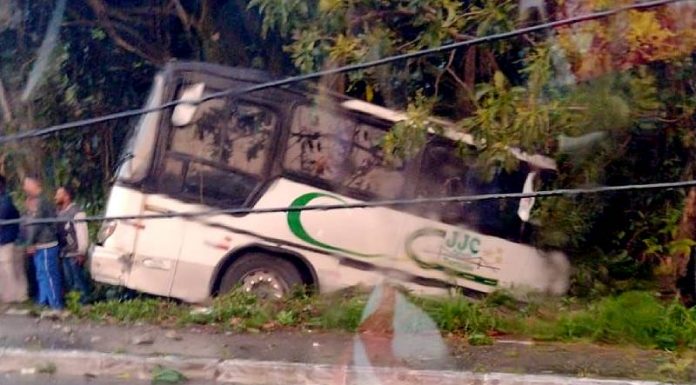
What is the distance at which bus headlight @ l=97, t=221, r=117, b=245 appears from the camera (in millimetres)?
10000

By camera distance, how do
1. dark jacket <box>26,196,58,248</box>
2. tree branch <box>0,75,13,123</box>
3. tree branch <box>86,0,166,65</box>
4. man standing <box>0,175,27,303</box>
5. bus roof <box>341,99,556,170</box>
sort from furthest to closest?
tree branch <box>0,75,13,123</box>
tree branch <box>86,0,166,65</box>
man standing <box>0,175,27,303</box>
dark jacket <box>26,196,58,248</box>
bus roof <box>341,99,556,170</box>

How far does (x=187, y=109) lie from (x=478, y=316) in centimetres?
311

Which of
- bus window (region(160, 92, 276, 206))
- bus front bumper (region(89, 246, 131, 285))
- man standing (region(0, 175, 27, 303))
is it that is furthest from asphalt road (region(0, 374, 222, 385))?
man standing (region(0, 175, 27, 303))

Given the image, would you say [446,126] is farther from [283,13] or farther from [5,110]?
[5,110]

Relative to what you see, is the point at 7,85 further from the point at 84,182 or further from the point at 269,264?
the point at 269,264

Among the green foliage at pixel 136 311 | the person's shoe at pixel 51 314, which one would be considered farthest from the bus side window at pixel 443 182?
the person's shoe at pixel 51 314

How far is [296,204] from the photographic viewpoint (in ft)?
32.6

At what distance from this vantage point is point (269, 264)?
10.2m

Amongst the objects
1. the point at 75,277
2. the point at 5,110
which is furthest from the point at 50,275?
the point at 5,110

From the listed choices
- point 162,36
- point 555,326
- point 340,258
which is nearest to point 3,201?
point 162,36

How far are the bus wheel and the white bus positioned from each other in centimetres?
6

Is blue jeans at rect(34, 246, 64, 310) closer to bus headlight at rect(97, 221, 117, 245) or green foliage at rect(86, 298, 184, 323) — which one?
green foliage at rect(86, 298, 184, 323)

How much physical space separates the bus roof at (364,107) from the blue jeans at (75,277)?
210cm

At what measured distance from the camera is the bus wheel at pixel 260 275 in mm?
10172
